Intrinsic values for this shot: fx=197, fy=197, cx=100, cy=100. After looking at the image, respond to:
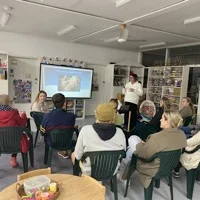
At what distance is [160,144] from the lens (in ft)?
6.68

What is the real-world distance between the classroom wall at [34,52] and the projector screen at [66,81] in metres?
0.57

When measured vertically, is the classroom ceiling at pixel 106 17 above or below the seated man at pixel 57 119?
above

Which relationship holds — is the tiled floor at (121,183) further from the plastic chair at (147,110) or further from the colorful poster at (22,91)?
the colorful poster at (22,91)

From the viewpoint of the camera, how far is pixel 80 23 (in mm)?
4465

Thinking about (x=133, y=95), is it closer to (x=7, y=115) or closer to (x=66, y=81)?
(x=66, y=81)

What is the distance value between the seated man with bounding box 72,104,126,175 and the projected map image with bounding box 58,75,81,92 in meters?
4.45

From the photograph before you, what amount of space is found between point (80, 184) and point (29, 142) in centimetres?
163

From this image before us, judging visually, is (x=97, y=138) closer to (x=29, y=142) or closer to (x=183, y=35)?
(x=29, y=142)

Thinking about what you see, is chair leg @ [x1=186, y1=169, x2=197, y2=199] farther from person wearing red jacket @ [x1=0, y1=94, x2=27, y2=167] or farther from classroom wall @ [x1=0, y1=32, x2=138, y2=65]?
classroom wall @ [x1=0, y1=32, x2=138, y2=65]

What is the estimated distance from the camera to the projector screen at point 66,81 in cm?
603

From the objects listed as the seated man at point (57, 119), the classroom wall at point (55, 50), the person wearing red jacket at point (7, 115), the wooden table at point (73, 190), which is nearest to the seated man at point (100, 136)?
the wooden table at point (73, 190)

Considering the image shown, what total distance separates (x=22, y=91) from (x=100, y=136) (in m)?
4.96

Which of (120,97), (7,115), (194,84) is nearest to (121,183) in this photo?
(7,115)

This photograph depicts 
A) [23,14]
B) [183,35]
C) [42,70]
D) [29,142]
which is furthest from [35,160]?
[183,35]
